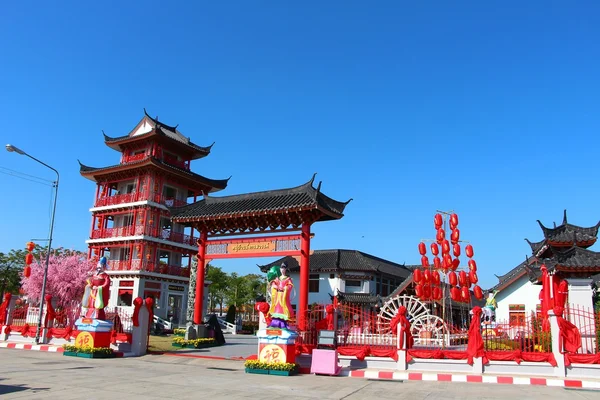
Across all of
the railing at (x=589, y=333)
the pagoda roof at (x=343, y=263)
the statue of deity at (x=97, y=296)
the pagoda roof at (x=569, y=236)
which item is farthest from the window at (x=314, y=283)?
the railing at (x=589, y=333)

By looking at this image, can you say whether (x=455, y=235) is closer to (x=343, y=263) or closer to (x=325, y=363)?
(x=325, y=363)

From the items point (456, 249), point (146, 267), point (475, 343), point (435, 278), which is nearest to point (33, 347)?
point (146, 267)

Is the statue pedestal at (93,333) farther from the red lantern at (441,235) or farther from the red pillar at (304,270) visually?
the red lantern at (441,235)

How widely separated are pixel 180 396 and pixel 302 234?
8.89 m

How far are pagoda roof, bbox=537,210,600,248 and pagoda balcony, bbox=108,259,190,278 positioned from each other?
25638mm

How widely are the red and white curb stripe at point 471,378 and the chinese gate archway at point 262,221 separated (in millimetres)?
3181

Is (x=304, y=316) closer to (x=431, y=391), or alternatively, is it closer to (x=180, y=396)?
(x=431, y=391)

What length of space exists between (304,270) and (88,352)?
8.10 meters

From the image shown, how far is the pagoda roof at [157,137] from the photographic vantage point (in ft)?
119

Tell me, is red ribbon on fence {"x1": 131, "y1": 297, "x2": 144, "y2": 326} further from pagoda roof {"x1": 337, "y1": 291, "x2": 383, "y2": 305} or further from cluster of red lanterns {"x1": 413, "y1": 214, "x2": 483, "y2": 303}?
pagoda roof {"x1": 337, "y1": 291, "x2": 383, "y2": 305}

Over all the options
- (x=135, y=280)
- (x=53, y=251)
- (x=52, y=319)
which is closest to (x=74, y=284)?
(x=135, y=280)

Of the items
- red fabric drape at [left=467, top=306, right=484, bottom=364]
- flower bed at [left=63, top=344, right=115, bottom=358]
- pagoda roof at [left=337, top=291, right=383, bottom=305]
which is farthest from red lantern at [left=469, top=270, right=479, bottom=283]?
flower bed at [left=63, top=344, right=115, bottom=358]

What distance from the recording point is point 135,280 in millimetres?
33531

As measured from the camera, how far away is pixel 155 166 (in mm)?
34781
